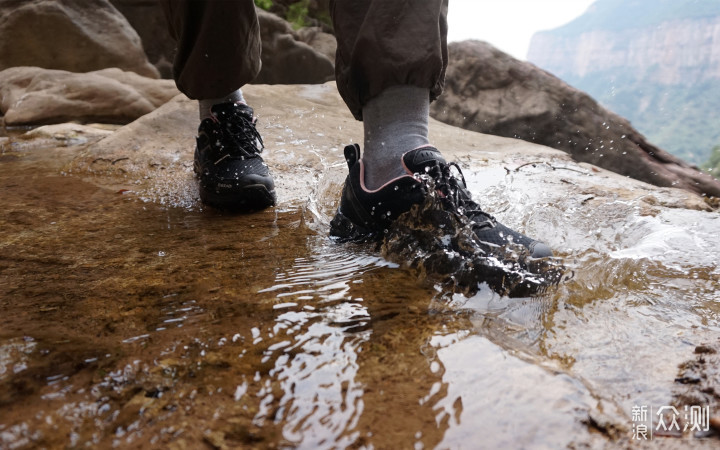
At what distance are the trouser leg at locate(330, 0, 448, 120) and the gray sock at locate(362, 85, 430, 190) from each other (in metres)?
0.03

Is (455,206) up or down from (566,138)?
up

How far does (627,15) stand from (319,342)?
2255 inches

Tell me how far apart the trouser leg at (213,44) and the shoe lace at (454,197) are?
0.94 metres

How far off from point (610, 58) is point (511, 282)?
A: 52.9 m

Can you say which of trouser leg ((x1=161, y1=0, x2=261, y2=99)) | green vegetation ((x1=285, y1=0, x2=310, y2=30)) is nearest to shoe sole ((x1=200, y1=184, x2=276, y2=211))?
trouser leg ((x1=161, y1=0, x2=261, y2=99))

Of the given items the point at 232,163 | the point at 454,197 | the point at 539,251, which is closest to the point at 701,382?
the point at 539,251

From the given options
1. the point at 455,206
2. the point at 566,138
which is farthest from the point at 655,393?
the point at 566,138

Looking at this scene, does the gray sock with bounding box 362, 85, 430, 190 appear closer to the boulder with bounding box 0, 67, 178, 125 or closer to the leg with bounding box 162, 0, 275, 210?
the leg with bounding box 162, 0, 275, 210

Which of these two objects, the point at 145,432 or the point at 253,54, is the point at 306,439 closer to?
the point at 145,432

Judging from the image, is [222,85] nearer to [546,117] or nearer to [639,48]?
[546,117]

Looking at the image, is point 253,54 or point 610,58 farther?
point 610,58

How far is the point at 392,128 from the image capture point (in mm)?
1471

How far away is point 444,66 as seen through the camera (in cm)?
155

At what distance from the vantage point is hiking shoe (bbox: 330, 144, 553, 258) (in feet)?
4.00
